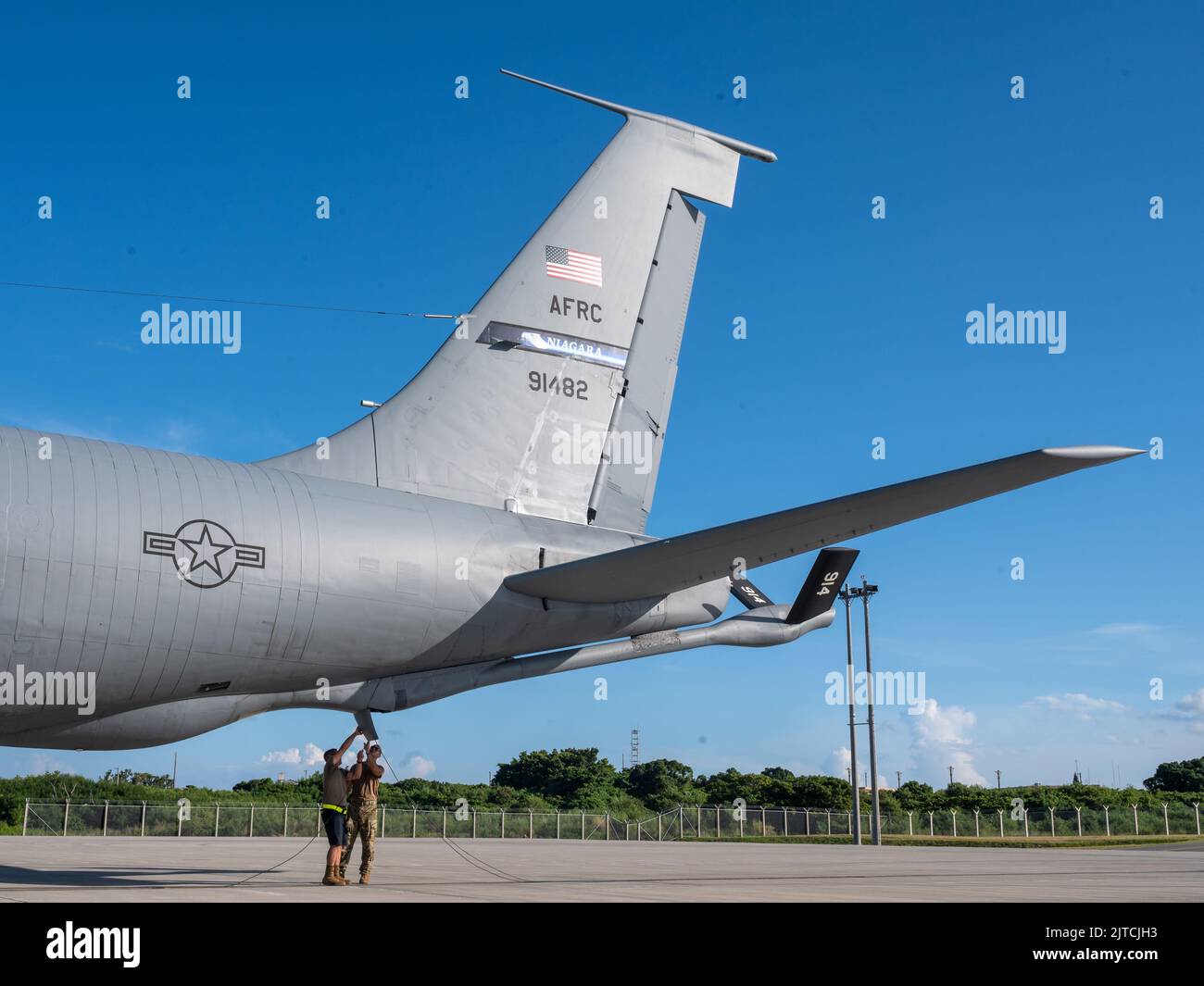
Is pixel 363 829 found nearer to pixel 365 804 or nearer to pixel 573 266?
pixel 365 804

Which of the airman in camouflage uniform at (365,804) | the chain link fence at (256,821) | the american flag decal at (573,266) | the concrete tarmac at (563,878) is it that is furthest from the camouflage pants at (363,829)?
the chain link fence at (256,821)

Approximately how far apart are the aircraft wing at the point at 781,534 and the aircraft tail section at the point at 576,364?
6.73ft

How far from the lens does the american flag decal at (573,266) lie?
616 inches

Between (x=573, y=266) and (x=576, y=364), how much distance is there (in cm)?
140

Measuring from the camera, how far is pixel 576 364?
51.8 feet

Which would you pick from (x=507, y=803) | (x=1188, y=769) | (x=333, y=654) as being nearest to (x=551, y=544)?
(x=333, y=654)

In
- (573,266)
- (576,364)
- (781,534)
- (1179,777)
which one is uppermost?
(573,266)

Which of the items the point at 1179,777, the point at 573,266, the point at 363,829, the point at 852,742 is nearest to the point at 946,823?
the point at 852,742

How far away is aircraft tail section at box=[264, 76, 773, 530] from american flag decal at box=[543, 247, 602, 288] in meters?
0.02

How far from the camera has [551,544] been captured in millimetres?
13883

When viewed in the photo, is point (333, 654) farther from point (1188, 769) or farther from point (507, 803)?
point (1188, 769)

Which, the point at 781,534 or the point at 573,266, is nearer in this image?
the point at 781,534

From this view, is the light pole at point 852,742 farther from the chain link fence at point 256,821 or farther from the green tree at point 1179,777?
the green tree at point 1179,777

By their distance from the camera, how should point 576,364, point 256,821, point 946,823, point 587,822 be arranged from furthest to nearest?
point 946,823 → point 587,822 → point 256,821 → point 576,364
